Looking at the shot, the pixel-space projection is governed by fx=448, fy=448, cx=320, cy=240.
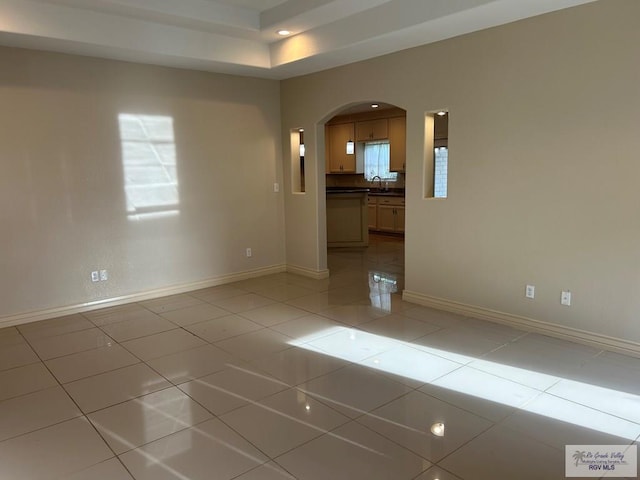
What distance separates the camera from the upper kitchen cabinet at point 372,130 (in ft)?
30.5

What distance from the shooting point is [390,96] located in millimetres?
4668

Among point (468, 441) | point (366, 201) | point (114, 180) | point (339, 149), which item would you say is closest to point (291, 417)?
point (468, 441)

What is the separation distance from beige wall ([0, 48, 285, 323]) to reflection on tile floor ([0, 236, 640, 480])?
0.61 meters

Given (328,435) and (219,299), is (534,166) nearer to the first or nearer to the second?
(328,435)

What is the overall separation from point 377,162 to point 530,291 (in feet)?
21.6

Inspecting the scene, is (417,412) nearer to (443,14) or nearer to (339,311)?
(339,311)

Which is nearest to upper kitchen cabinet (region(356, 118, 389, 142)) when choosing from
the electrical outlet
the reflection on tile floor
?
the reflection on tile floor

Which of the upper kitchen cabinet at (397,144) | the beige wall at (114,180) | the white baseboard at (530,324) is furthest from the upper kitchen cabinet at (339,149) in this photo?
the white baseboard at (530,324)

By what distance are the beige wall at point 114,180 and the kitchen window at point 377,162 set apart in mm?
4302

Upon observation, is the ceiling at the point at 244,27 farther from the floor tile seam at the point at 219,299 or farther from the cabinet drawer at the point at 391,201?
the cabinet drawer at the point at 391,201

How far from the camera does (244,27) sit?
454cm

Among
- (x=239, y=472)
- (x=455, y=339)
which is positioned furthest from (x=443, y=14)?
(x=239, y=472)

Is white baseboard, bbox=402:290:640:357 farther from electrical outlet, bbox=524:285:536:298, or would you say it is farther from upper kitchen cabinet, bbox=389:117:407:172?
upper kitchen cabinet, bbox=389:117:407:172

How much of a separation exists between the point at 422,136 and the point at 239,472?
11.4ft
